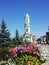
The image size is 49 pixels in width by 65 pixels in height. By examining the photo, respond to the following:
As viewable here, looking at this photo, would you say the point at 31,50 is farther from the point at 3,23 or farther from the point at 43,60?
the point at 3,23

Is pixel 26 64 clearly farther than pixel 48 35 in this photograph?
No

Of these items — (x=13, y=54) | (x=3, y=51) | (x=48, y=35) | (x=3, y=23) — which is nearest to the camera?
(x=13, y=54)

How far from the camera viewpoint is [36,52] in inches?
593

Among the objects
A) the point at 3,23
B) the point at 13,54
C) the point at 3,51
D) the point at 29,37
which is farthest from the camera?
the point at 29,37

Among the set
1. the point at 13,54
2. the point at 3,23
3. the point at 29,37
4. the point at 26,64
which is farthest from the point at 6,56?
the point at 29,37

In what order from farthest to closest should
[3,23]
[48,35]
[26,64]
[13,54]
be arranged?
[48,35] → [3,23] → [13,54] → [26,64]

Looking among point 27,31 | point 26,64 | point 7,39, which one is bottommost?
point 26,64

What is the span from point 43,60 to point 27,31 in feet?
253

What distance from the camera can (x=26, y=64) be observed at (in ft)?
40.6

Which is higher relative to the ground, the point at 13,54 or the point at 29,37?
the point at 29,37

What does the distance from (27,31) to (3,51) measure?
76.0 m

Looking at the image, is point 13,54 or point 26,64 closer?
point 26,64

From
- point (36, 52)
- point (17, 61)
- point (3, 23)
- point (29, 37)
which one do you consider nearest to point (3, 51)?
point (36, 52)

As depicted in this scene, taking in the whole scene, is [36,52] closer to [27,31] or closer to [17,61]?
[17,61]
